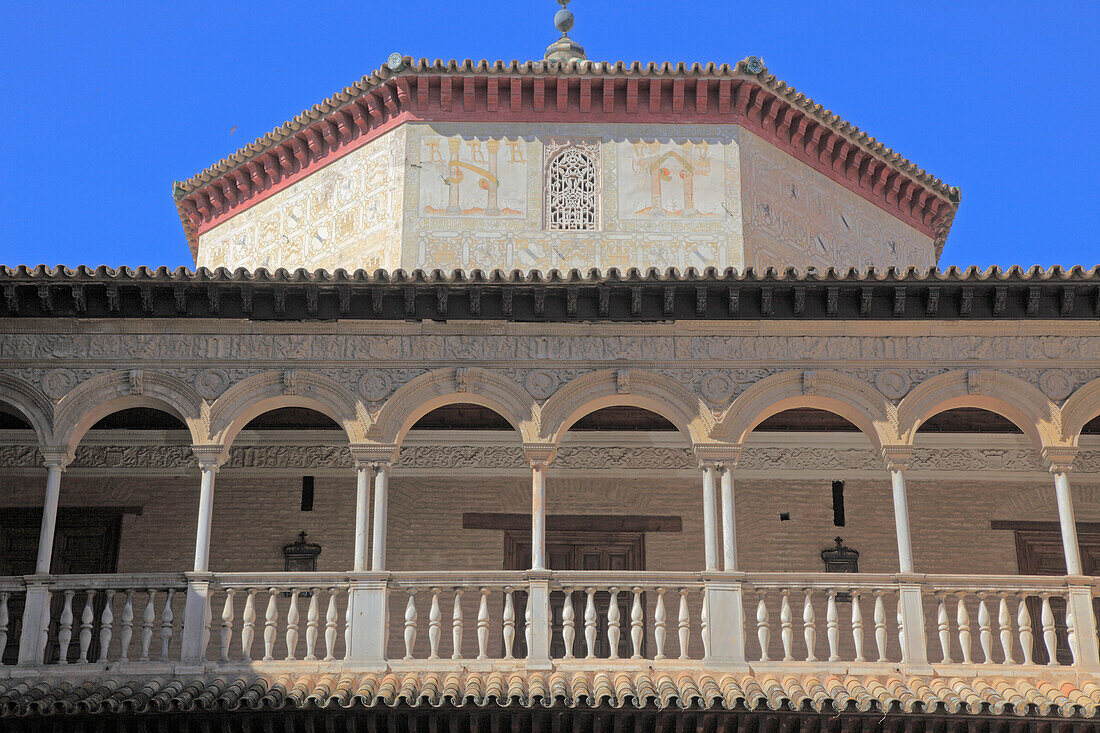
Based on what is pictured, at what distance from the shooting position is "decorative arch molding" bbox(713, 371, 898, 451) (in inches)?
451

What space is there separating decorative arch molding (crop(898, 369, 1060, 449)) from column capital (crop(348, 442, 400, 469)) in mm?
4039

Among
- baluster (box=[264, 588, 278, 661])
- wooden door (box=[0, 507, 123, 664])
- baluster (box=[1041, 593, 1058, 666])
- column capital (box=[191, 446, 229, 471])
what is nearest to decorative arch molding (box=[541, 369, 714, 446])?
baluster (box=[264, 588, 278, 661])

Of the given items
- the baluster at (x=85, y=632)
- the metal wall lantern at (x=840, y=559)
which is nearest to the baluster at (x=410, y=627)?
the baluster at (x=85, y=632)

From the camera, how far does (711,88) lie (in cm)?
1470

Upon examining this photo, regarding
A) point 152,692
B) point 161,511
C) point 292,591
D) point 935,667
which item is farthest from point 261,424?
point 935,667

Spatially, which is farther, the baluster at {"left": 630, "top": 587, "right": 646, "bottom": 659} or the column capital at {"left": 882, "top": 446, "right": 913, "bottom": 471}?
the column capital at {"left": 882, "top": 446, "right": 913, "bottom": 471}

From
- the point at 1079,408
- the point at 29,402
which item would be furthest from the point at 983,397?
the point at 29,402

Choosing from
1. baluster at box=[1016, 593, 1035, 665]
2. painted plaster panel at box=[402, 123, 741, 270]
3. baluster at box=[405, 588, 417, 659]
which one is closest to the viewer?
baluster at box=[1016, 593, 1035, 665]

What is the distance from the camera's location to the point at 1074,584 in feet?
35.9

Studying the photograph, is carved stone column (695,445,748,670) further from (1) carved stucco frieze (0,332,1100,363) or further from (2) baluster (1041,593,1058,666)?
(2) baluster (1041,593,1058,666)

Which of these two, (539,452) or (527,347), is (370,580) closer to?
(539,452)

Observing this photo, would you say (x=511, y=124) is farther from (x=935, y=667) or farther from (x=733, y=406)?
(x=935, y=667)

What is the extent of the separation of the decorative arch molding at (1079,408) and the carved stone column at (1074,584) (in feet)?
0.50

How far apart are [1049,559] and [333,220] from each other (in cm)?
772
